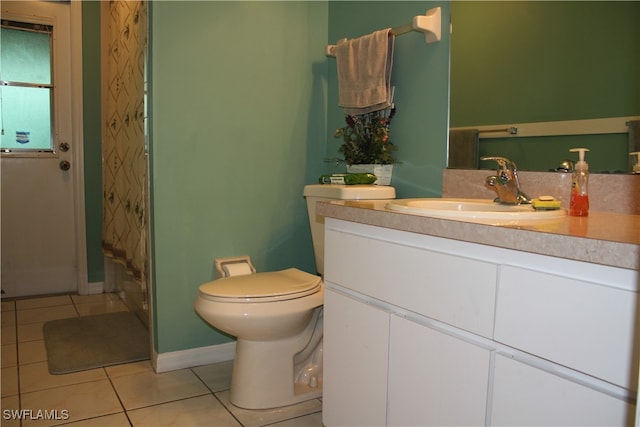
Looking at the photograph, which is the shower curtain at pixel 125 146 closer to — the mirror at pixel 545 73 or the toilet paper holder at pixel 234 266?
the toilet paper holder at pixel 234 266

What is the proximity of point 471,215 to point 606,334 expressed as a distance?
40 centimetres

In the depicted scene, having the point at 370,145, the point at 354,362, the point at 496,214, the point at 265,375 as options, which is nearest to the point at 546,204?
the point at 496,214

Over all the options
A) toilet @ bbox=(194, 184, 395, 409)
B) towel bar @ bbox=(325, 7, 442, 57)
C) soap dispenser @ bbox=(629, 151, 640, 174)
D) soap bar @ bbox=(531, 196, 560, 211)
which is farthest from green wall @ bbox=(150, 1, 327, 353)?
soap dispenser @ bbox=(629, 151, 640, 174)

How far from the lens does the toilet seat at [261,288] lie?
1.78 m

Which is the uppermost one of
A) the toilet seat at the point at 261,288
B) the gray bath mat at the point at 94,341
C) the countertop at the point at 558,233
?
the countertop at the point at 558,233

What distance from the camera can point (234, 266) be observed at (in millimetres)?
2240

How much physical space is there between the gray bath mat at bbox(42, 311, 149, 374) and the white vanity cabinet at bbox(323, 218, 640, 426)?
4.17 feet

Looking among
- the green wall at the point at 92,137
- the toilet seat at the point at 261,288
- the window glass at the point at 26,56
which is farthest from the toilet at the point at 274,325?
the window glass at the point at 26,56

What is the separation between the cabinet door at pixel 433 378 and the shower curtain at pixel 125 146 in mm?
1429

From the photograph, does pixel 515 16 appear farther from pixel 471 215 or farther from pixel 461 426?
pixel 461 426

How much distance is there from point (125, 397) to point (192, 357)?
0.37 m

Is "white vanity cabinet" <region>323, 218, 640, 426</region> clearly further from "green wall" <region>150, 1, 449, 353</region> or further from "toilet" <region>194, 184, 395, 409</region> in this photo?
"green wall" <region>150, 1, 449, 353</region>

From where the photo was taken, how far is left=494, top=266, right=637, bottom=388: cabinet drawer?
82 centimetres

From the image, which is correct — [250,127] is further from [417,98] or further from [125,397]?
[125,397]
